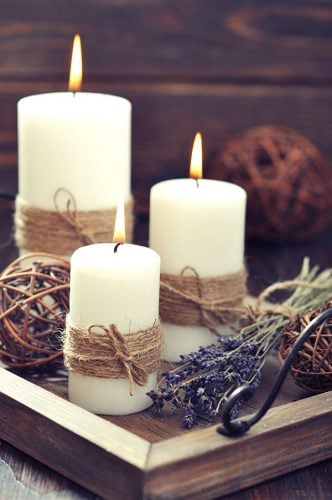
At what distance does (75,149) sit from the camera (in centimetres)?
117

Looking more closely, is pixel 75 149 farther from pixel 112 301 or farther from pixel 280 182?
pixel 280 182

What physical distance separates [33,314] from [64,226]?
16 cm

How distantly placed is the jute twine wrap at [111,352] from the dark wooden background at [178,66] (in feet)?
2.93

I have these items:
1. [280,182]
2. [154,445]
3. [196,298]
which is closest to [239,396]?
[154,445]

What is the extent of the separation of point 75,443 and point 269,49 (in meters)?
1.26

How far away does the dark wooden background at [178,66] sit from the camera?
1.90 meters

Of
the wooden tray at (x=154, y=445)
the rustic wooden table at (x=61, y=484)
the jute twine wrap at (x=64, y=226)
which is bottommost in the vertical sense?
the rustic wooden table at (x=61, y=484)

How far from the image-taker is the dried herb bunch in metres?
0.96

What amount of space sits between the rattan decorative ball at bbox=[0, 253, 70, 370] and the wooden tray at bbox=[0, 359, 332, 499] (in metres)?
0.06

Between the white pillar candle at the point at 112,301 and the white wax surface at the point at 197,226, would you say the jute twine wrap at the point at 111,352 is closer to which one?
the white pillar candle at the point at 112,301

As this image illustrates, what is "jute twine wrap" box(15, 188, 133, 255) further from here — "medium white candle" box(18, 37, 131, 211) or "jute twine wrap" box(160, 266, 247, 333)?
"jute twine wrap" box(160, 266, 247, 333)

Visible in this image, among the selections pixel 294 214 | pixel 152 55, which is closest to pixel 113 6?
pixel 152 55

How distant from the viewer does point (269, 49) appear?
1.96 metres

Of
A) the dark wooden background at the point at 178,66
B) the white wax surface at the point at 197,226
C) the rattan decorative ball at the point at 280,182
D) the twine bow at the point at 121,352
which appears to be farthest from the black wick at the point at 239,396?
the dark wooden background at the point at 178,66
